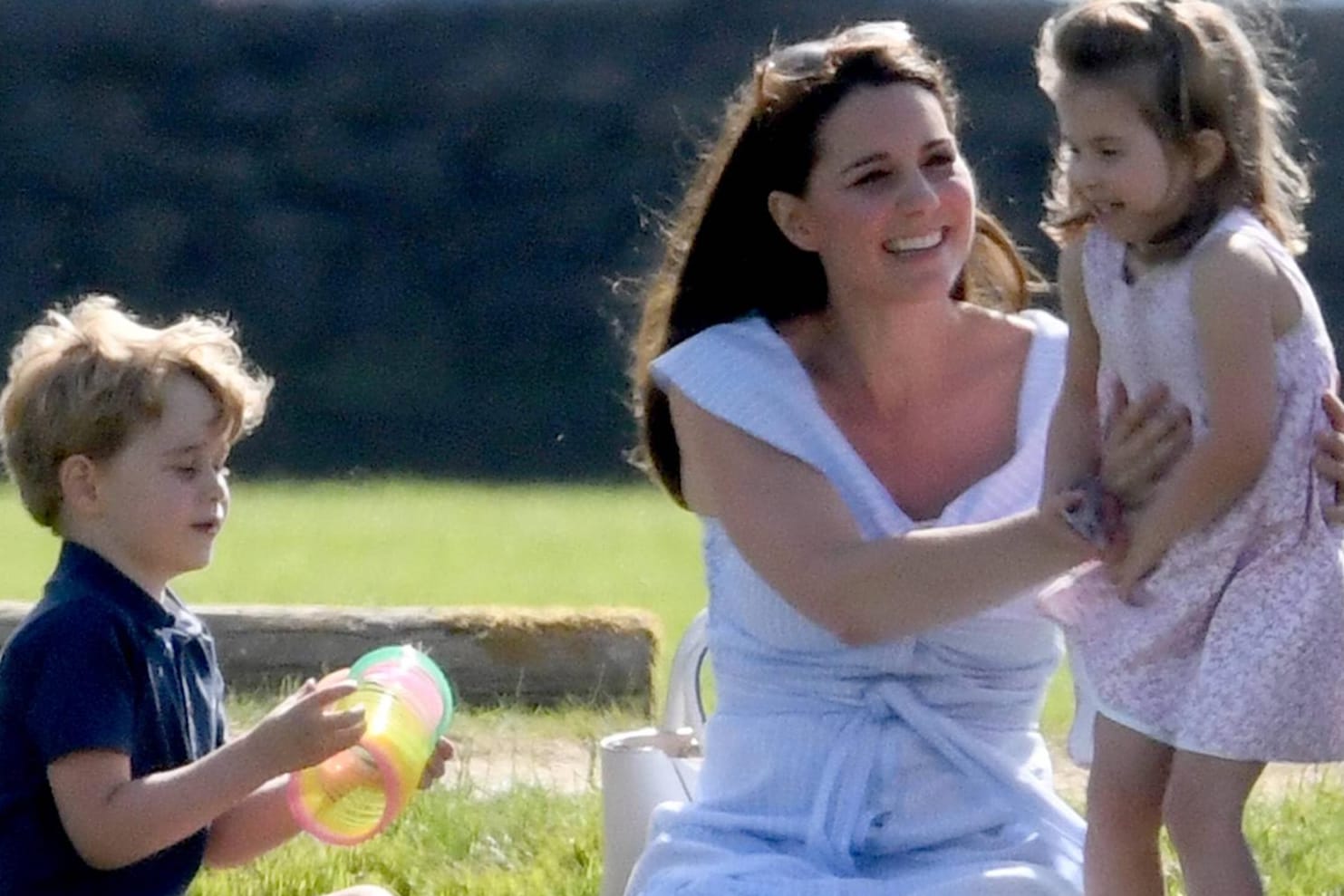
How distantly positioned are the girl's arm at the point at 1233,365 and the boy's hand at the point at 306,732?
101cm

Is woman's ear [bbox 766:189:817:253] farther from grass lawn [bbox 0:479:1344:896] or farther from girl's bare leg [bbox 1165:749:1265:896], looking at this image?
grass lawn [bbox 0:479:1344:896]

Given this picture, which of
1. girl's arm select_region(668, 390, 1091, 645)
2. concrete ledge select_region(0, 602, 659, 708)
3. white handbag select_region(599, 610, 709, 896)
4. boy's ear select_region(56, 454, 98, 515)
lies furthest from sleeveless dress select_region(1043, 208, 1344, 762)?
concrete ledge select_region(0, 602, 659, 708)

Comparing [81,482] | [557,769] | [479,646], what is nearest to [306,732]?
[81,482]

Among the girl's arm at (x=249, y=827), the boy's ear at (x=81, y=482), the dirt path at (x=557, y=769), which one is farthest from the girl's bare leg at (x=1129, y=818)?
the dirt path at (x=557, y=769)

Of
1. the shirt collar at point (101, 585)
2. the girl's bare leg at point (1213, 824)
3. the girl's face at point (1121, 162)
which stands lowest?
the girl's bare leg at point (1213, 824)

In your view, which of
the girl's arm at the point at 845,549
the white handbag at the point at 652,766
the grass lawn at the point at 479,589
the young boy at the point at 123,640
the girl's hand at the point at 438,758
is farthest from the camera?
the grass lawn at the point at 479,589

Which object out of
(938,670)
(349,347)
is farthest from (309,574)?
(349,347)

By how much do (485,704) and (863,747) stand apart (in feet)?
9.63

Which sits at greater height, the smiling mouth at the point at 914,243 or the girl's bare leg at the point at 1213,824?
the smiling mouth at the point at 914,243

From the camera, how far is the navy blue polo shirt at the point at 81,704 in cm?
327

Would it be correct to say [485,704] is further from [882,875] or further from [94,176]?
[94,176]

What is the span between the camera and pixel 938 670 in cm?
322

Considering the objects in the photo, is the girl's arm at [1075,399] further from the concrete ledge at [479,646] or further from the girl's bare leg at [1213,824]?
the concrete ledge at [479,646]

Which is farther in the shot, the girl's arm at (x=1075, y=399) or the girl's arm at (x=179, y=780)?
the girl's arm at (x=179, y=780)
